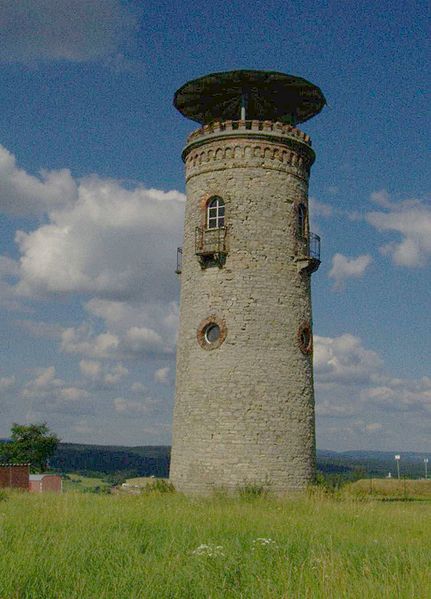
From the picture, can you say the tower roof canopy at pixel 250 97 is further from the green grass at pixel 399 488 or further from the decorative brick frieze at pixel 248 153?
the green grass at pixel 399 488

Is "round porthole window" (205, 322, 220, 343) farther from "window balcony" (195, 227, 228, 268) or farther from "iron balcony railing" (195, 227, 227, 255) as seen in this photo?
"iron balcony railing" (195, 227, 227, 255)

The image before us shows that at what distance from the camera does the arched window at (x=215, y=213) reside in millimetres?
22344

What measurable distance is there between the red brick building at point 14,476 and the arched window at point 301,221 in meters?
20.0

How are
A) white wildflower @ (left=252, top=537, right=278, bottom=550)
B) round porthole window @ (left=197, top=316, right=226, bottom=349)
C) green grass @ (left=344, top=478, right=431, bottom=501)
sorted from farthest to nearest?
green grass @ (left=344, top=478, right=431, bottom=501), round porthole window @ (left=197, top=316, right=226, bottom=349), white wildflower @ (left=252, top=537, right=278, bottom=550)

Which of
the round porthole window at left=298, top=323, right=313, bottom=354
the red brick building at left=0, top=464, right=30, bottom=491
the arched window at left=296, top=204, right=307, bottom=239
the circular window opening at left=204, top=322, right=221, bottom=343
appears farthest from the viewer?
the red brick building at left=0, top=464, right=30, bottom=491

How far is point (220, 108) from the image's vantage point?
85.6ft

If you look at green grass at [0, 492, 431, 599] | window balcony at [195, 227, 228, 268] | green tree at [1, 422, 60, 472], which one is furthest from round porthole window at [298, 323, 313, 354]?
green tree at [1, 422, 60, 472]

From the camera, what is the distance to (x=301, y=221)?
23219 mm

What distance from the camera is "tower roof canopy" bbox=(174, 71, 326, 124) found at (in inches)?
913

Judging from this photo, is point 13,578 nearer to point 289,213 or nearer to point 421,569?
point 421,569

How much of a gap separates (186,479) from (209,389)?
10.4 ft

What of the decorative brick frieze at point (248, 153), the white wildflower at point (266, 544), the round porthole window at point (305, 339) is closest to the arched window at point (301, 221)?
the decorative brick frieze at point (248, 153)

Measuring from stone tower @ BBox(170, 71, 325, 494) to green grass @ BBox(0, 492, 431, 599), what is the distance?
255 inches

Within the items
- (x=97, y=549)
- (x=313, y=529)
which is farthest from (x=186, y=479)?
(x=97, y=549)
